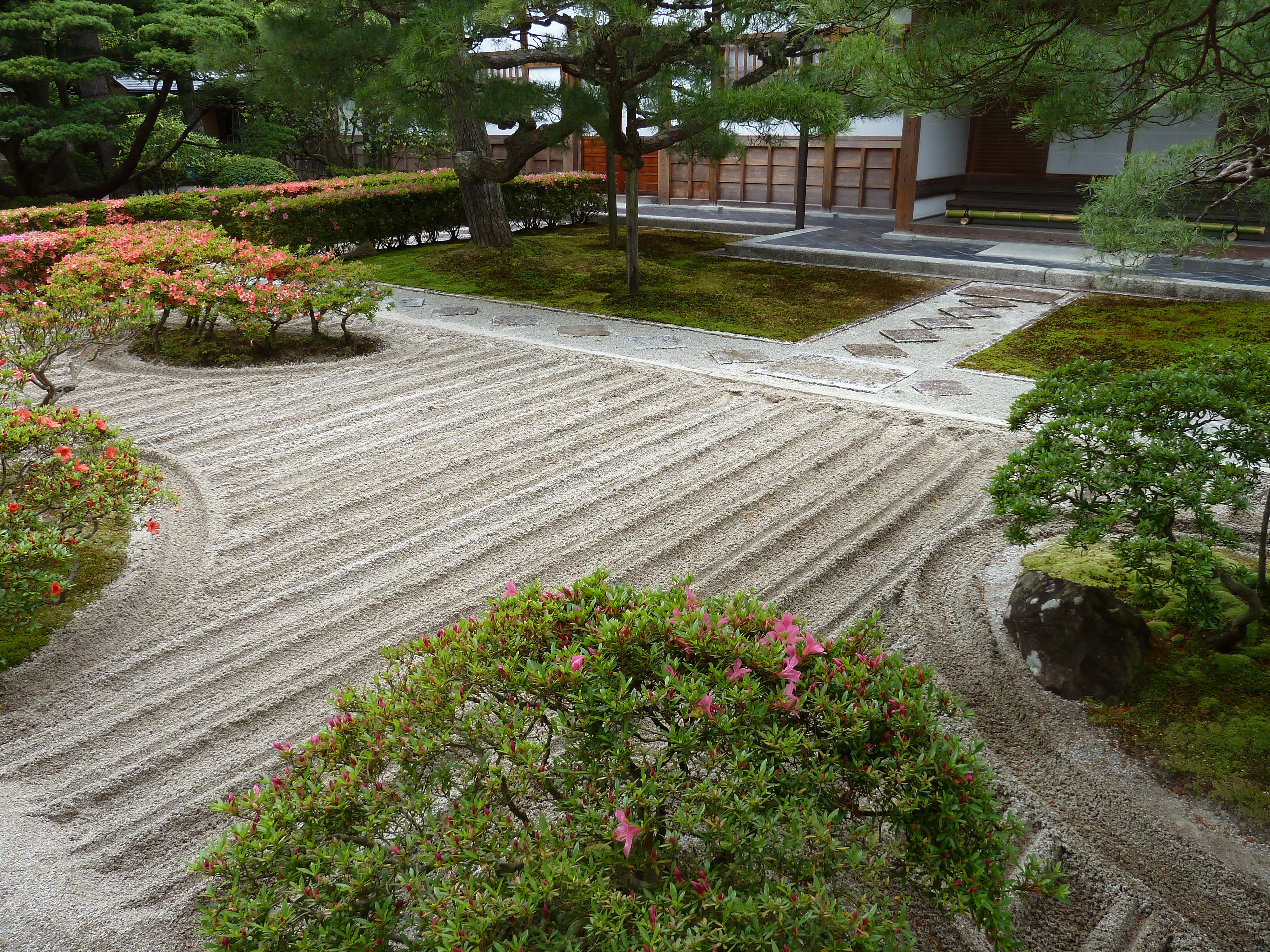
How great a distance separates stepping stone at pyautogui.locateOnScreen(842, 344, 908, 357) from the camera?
7273 mm

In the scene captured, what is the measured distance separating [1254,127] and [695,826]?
198 inches

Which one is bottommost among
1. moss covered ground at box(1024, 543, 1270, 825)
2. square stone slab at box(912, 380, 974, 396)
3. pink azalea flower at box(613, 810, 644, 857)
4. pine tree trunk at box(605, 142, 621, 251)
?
moss covered ground at box(1024, 543, 1270, 825)

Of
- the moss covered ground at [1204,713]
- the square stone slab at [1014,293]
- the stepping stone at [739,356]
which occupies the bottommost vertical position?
the moss covered ground at [1204,713]

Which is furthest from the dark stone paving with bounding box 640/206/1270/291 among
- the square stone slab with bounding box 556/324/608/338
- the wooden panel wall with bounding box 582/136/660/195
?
the square stone slab with bounding box 556/324/608/338

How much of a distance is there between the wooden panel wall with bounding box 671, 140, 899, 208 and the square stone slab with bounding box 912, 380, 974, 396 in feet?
29.5

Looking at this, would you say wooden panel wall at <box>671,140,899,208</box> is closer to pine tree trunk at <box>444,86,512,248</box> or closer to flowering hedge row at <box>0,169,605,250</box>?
flowering hedge row at <box>0,169,605,250</box>

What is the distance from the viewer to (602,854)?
1723 mm

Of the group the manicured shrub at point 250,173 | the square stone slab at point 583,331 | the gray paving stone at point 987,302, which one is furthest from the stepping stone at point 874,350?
the manicured shrub at point 250,173

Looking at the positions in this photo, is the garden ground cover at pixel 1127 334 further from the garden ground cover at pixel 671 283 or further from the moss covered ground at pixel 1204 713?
the moss covered ground at pixel 1204 713

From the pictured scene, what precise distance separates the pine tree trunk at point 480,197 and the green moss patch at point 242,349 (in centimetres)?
332

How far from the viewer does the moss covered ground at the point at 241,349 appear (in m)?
7.17

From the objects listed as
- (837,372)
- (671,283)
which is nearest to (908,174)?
(671,283)

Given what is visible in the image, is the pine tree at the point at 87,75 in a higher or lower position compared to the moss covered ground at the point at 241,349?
higher

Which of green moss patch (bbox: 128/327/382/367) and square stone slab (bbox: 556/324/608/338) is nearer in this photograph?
green moss patch (bbox: 128/327/382/367)
